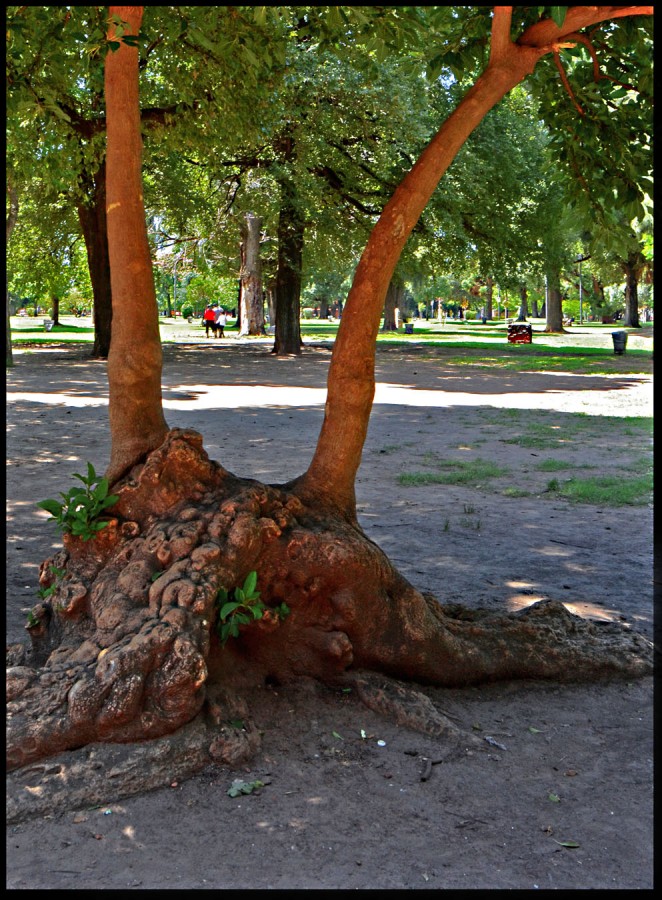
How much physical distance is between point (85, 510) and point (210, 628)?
1.06m

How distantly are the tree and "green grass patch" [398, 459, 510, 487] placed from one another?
211 inches

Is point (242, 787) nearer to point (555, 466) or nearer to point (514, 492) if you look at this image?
point (514, 492)

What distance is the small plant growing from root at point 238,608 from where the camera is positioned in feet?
15.4

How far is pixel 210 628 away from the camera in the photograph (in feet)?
15.4

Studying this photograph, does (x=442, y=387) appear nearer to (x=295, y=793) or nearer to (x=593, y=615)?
(x=593, y=615)

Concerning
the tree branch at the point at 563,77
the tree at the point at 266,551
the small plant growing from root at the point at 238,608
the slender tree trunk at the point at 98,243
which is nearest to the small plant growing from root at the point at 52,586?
the tree at the point at 266,551

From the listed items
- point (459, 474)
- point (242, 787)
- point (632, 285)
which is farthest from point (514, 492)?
point (632, 285)

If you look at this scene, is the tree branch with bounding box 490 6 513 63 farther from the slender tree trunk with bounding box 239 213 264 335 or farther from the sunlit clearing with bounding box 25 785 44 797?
the slender tree trunk with bounding box 239 213 264 335

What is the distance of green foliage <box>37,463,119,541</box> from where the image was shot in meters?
5.09

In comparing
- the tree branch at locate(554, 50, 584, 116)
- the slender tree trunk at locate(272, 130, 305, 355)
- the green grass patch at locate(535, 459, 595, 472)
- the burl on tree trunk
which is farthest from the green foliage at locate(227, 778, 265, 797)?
the slender tree trunk at locate(272, 130, 305, 355)

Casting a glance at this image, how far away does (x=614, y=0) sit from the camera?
16.0 ft

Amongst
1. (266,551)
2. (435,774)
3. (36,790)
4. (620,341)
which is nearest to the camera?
(36,790)

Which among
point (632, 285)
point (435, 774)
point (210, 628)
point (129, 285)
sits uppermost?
point (632, 285)

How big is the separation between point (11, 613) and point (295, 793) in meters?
2.88
